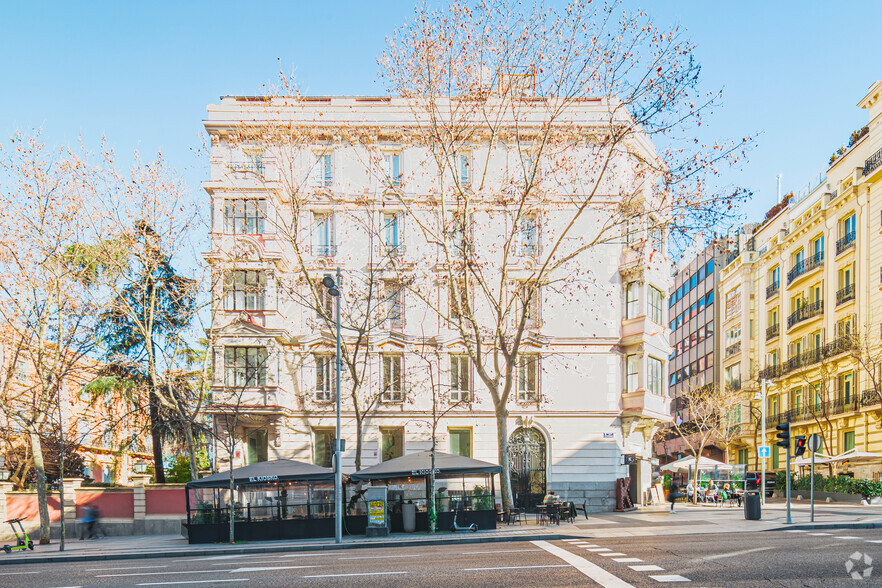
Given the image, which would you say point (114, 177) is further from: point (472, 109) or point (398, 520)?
point (398, 520)

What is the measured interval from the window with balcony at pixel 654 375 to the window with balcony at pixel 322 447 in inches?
545

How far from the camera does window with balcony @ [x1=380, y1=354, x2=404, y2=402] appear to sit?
34.8 m

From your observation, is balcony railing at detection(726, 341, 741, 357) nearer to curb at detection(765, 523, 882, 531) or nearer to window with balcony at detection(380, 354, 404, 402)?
window with balcony at detection(380, 354, 404, 402)

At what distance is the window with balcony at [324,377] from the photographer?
114 ft

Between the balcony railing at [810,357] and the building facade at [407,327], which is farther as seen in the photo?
the balcony railing at [810,357]

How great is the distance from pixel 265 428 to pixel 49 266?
11068mm

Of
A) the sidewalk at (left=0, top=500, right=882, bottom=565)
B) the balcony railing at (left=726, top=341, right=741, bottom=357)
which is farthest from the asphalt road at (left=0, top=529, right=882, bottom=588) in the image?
the balcony railing at (left=726, top=341, right=741, bottom=357)

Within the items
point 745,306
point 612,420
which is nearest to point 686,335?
point 745,306

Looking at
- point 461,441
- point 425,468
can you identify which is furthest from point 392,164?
point 425,468

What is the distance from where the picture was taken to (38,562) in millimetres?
20922

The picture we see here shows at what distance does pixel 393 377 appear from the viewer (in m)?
35.0

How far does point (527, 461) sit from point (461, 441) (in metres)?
2.93

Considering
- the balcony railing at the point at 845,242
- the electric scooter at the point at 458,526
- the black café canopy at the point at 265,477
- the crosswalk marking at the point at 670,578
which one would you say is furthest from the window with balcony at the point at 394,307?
the balcony railing at the point at 845,242

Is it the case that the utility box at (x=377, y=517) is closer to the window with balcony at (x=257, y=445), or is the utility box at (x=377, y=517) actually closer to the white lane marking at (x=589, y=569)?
the white lane marking at (x=589, y=569)
